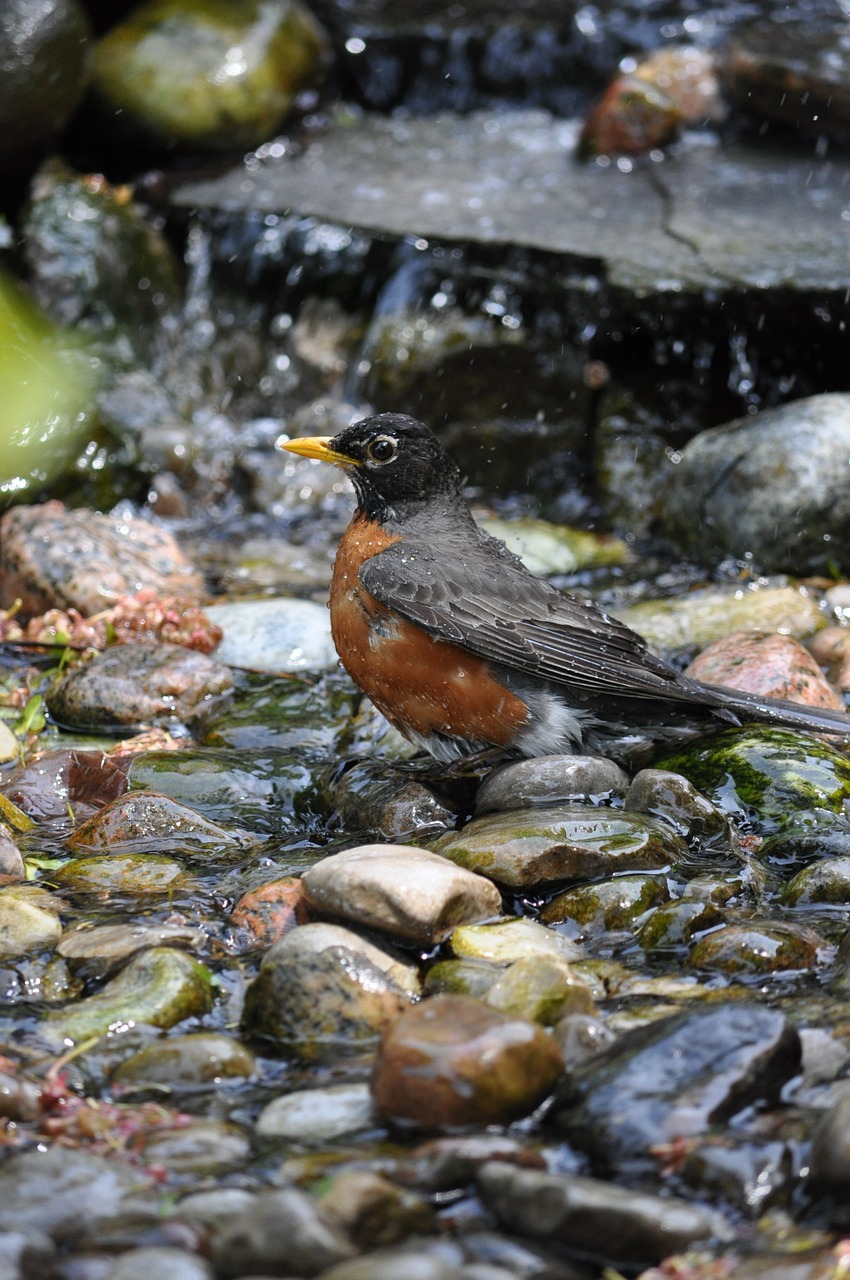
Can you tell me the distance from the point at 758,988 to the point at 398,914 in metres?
1.07

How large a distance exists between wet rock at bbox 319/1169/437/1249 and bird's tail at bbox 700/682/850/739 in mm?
2836

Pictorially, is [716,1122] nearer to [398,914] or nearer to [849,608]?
[398,914]

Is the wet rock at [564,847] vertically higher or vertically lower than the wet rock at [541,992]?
lower

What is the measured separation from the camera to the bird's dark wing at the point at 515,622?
5.36m

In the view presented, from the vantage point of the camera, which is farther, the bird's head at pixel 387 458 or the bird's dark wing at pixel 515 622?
the bird's head at pixel 387 458

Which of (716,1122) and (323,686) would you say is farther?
(323,686)

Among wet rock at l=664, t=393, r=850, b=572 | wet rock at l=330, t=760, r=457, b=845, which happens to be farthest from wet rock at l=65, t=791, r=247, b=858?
wet rock at l=664, t=393, r=850, b=572

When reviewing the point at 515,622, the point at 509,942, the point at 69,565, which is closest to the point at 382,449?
the point at 515,622

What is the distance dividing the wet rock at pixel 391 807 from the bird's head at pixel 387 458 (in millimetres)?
1198

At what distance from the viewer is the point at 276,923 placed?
4.35 meters

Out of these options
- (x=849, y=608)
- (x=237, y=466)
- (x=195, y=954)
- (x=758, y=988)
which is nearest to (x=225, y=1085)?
(x=195, y=954)

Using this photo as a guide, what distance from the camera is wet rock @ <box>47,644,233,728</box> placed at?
6309 mm

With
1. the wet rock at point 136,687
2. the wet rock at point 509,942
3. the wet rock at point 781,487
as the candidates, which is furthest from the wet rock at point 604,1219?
the wet rock at point 781,487

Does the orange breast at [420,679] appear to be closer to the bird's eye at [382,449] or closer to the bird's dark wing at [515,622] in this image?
the bird's dark wing at [515,622]
